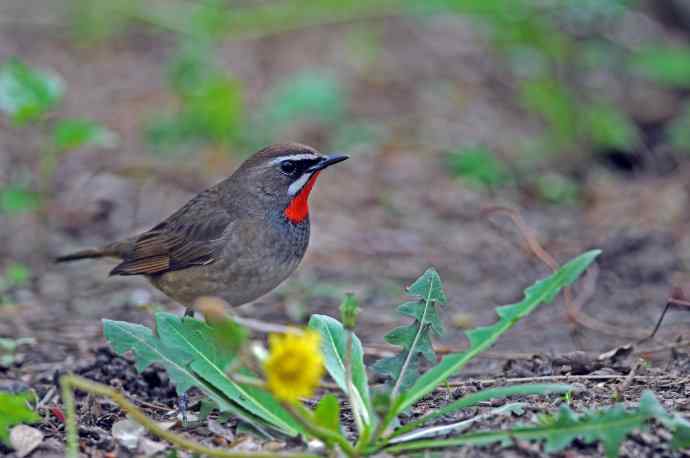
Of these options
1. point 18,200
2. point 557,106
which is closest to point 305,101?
point 557,106


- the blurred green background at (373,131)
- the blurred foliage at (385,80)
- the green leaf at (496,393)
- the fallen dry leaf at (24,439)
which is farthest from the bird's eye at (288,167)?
the blurred foliage at (385,80)

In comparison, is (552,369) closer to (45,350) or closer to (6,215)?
(45,350)

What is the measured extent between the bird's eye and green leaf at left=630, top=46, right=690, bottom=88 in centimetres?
603

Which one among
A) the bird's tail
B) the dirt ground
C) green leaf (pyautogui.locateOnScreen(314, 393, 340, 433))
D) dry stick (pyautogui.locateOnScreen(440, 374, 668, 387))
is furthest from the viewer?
the bird's tail

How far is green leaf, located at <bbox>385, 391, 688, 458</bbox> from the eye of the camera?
12.6 feet

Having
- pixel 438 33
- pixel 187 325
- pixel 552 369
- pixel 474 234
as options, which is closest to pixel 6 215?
pixel 474 234

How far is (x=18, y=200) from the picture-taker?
7.71 meters

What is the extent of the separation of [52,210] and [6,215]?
0.40 m

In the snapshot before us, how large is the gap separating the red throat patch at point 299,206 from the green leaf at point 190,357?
1611mm

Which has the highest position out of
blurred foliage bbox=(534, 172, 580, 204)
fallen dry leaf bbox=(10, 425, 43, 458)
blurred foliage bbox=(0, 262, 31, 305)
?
fallen dry leaf bbox=(10, 425, 43, 458)

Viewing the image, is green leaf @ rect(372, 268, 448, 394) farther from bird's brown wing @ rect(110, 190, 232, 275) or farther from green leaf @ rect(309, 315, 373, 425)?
bird's brown wing @ rect(110, 190, 232, 275)

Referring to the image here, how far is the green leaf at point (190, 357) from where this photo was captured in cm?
443

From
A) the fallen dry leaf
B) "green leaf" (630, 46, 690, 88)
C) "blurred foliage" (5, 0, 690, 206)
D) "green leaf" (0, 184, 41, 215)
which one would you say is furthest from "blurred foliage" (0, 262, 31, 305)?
"green leaf" (630, 46, 690, 88)

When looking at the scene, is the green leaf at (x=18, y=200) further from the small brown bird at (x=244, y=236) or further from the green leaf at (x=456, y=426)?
the green leaf at (x=456, y=426)
